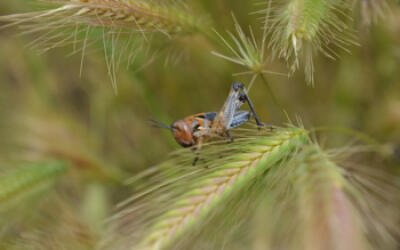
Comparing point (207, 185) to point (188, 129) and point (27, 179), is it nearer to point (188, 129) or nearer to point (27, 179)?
point (188, 129)

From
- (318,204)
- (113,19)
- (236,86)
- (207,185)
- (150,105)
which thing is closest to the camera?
(318,204)

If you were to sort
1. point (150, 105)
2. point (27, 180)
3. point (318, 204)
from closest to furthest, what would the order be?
point (318, 204) < point (27, 180) < point (150, 105)

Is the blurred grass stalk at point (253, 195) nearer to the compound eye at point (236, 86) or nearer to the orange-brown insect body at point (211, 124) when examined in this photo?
the orange-brown insect body at point (211, 124)

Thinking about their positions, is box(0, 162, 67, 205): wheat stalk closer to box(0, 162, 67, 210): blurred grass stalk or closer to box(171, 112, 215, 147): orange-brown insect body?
box(0, 162, 67, 210): blurred grass stalk

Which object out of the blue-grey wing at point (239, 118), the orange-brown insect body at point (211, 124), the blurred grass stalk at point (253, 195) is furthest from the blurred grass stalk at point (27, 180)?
the blue-grey wing at point (239, 118)

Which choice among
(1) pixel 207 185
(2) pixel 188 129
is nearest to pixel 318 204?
(1) pixel 207 185

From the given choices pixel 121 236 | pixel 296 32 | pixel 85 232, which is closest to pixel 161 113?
pixel 85 232

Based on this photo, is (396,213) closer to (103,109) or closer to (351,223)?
(351,223)

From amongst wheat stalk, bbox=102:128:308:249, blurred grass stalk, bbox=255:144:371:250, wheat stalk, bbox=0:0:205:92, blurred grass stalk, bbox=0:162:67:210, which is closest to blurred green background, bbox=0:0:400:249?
blurred grass stalk, bbox=0:162:67:210

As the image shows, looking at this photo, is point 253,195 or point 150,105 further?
point 150,105
